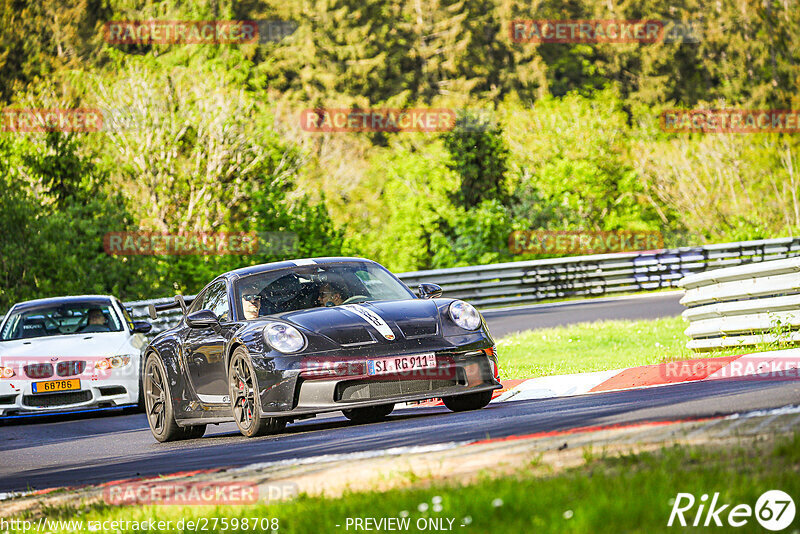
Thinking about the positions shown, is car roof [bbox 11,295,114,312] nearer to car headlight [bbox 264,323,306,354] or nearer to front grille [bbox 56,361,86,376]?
front grille [bbox 56,361,86,376]

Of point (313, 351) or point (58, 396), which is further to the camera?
point (58, 396)

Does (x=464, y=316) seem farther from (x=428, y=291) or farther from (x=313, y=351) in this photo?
(x=313, y=351)

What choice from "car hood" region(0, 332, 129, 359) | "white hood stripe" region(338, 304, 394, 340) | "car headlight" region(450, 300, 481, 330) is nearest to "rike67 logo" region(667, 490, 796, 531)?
"white hood stripe" region(338, 304, 394, 340)

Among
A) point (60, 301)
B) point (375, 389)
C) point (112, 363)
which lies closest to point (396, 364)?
point (375, 389)

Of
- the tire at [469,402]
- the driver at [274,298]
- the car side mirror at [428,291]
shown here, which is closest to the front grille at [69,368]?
the driver at [274,298]

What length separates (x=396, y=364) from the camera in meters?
9.39

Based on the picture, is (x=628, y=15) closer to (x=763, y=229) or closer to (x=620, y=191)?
(x=620, y=191)

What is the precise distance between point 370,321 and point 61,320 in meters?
7.51

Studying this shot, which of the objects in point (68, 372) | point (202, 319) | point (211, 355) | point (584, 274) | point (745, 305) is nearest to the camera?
point (202, 319)

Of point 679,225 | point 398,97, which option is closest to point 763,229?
point 679,225

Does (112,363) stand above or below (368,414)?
below

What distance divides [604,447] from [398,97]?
214 ft

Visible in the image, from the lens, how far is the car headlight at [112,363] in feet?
48.4

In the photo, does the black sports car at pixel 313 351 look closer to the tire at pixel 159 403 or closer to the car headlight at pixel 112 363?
the tire at pixel 159 403
